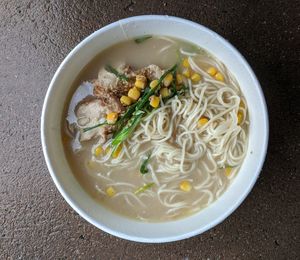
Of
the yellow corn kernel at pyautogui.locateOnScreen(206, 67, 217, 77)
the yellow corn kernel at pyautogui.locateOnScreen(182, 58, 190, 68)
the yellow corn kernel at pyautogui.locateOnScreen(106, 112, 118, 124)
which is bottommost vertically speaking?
the yellow corn kernel at pyautogui.locateOnScreen(106, 112, 118, 124)

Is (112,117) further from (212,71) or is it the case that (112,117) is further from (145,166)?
(212,71)

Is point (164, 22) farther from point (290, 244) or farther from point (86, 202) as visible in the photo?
point (290, 244)

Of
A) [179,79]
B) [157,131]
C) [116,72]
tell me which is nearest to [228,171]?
[157,131]

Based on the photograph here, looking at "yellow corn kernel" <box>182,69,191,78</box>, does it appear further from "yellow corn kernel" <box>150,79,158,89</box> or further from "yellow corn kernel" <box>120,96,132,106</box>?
"yellow corn kernel" <box>120,96,132,106</box>

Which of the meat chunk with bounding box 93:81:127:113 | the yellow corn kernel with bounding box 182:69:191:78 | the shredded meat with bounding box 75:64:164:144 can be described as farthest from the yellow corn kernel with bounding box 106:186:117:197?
the yellow corn kernel with bounding box 182:69:191:78

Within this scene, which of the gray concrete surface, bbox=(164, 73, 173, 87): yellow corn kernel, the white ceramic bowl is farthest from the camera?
the gray concrete surface

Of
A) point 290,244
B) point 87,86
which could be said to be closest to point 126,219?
point 87,86

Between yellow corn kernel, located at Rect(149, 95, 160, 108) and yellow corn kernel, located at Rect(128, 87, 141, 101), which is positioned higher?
yellow corn kernel, located at Rect(128, 87, 141, 101)
